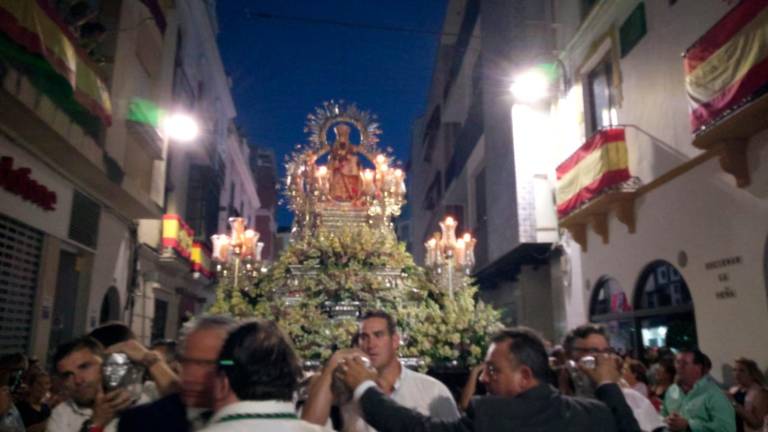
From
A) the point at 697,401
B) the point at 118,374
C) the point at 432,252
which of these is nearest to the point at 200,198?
the point at 432,252

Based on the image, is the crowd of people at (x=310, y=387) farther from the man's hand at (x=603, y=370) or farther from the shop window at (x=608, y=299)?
the shop window at (x=608, y=299)

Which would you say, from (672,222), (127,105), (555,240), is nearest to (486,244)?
(555,240)

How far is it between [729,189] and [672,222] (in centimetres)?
178

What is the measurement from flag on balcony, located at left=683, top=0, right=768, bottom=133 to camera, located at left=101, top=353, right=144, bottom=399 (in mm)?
7079

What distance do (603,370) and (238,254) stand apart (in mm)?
6020

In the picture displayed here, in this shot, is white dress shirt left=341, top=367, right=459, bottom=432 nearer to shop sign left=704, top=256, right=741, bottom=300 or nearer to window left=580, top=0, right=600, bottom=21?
shop sign left=704, top=256, right=741, bottom=300

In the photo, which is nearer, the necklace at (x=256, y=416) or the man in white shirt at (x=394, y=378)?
the necklace at (x=256, y=416)

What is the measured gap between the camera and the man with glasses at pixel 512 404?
8.34 ft

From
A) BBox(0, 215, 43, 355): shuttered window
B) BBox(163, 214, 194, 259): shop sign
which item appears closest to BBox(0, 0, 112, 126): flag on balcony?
BBox(0, 215, 43, 355): shuttered window

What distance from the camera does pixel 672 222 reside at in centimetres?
1023

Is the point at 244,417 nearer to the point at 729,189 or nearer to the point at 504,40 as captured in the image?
the point at 729,189

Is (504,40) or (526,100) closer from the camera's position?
(526,100)

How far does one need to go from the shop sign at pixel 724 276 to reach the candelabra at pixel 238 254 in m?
6.52

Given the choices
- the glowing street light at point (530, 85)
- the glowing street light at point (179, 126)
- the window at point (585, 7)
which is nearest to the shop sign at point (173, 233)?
the glowing street light at point (179, 126)
